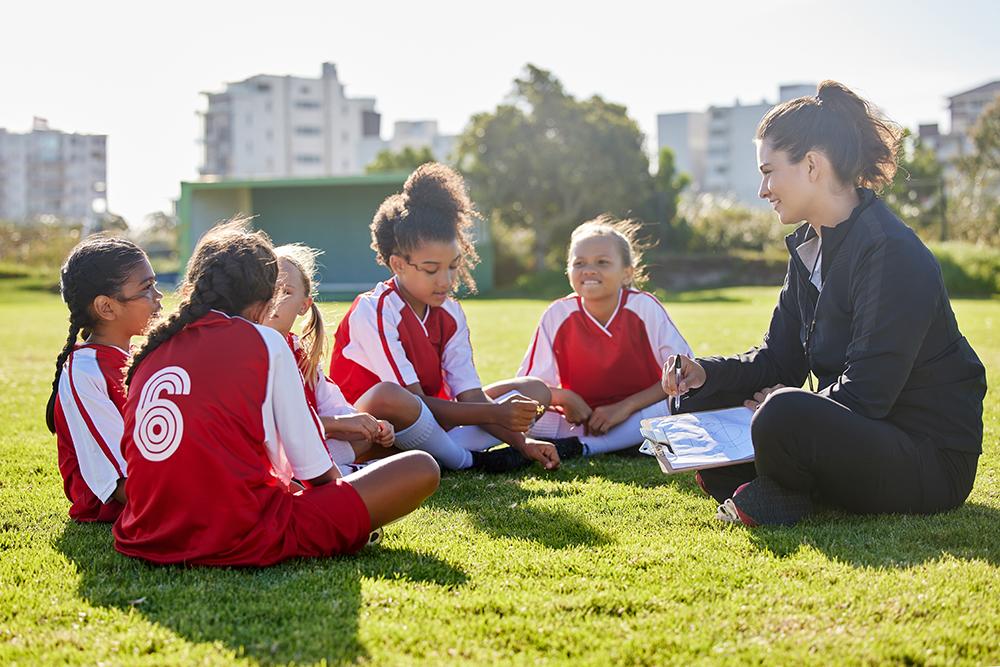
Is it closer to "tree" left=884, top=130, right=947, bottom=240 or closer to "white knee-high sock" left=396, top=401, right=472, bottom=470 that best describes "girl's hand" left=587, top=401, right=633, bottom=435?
"white knee-high sock" left=396, top=401, right=472, bottom=470

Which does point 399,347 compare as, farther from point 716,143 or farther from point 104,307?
point 716,143

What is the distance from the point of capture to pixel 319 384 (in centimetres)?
450

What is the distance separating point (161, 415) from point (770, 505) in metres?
1.98

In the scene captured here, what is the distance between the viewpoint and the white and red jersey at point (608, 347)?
5.55m

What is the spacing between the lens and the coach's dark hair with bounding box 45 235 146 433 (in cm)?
374

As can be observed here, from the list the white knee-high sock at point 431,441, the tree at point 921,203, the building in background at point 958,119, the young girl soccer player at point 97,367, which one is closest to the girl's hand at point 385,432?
the white knee-high sock at point 431,441

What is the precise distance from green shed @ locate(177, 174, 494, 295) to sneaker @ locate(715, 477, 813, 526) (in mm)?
25527

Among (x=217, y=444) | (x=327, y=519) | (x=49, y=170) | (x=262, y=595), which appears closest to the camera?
(x=262, y=595)

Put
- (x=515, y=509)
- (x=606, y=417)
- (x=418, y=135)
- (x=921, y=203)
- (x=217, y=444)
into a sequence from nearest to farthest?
(x=217, y=444)
(x=515, y=509)
(x=606, y=417)
(x=921, y=203)
(x=418, y=135)

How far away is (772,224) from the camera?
32.1m

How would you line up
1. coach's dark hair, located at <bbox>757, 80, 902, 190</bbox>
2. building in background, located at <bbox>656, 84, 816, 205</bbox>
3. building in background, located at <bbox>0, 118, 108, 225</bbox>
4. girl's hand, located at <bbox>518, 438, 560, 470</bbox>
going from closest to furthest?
coach's dark hair, located at <bbox>757, 80, 902, 190</bbox>
girl's hand, located at <bbox>518, 438, 560, 470</bbox>
building in background, located at <bbox>656, 84, 816, 205</bbox>
building in background, located at <bbox>0, 118, 108, 225</bbox>

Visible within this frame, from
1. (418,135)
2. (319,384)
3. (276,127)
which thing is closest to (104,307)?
(319,384)

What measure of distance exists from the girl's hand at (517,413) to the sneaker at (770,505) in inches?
48.3

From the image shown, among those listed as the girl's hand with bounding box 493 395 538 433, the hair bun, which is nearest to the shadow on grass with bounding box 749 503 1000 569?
the girl's hand with bounding box 493 395 538 433
